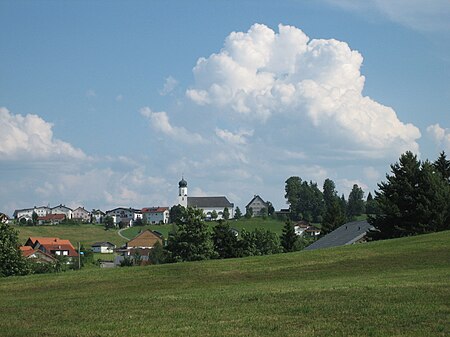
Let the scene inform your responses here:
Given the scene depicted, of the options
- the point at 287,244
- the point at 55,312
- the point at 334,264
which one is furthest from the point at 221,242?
the point at 55,312

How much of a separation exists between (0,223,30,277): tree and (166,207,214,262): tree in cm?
1541

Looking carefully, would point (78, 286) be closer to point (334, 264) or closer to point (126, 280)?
point (126, 280)

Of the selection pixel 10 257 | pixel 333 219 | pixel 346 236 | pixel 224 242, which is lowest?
pixel 10 257

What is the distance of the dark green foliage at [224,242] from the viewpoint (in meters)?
74.2

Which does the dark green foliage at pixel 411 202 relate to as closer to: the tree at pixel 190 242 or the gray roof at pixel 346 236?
the gray roof at pixel 346 236

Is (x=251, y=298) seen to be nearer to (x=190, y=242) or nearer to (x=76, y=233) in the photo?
(x=190, y=242)

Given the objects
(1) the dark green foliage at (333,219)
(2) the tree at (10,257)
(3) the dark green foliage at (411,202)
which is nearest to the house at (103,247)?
(1) the dark green foliage at (333,219)

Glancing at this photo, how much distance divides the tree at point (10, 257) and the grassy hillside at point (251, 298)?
990 inches

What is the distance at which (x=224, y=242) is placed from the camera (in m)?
74.8

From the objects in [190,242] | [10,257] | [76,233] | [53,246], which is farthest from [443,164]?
[76,233]

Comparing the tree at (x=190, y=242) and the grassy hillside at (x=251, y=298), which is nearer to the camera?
the grassy hillside at (x=251, y=298)

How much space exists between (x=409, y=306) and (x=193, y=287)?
15736 millimetres

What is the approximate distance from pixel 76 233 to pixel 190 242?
116m

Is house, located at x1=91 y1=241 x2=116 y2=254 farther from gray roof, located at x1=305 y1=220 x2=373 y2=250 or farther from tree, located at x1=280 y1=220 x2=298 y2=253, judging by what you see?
gray roof, located at x1=305 y1=220 x2=373 y2=250
